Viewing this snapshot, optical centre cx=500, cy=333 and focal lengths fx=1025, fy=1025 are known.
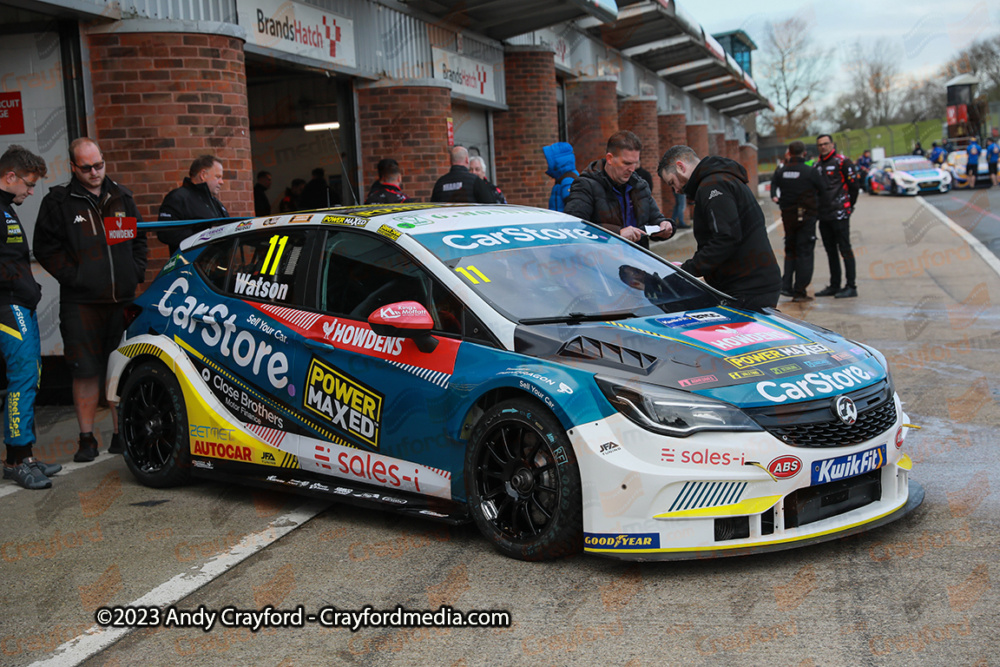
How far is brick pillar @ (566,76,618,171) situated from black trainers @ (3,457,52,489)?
53.8 feet

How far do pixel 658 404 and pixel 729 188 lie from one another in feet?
9.65

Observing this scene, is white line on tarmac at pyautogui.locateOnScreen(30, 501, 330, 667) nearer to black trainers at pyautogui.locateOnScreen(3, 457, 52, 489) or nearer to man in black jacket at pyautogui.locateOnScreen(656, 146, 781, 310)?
black trainers at pyautogui.locateOnScreen(3, 457, 52, 489)

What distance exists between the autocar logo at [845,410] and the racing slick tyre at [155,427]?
11.5 feet

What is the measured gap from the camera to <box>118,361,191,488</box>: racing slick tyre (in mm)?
5785

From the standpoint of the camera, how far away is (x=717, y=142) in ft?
151

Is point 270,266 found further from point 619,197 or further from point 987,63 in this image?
point 987,63

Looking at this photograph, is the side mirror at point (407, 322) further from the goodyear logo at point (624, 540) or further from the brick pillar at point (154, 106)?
the brick pillar at point (154, 106)

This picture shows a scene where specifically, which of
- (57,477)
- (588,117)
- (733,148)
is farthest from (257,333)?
(733,148)

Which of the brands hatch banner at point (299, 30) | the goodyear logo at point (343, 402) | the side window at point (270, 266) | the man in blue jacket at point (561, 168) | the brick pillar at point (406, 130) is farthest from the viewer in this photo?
the brick pillar at point (406, 130)

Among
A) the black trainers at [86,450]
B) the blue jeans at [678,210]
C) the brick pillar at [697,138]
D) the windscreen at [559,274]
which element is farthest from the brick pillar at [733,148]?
the windscreen at [559,274]

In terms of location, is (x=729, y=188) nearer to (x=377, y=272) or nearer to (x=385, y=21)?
(x=377, y=272)

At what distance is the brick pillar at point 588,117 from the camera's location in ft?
70.5

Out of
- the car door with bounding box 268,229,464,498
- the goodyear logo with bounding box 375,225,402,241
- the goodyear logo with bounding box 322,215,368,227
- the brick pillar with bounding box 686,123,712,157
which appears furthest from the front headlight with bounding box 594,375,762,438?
the brick pillar with bounding box 686,123,712,157

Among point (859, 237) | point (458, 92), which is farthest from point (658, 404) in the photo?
point (859, 237)
